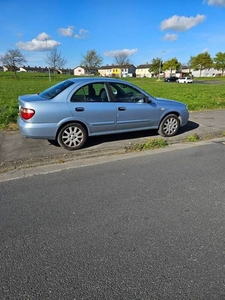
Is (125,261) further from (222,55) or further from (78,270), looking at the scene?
(222,55)

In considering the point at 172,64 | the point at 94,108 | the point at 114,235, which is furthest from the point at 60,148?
the point at 172,64

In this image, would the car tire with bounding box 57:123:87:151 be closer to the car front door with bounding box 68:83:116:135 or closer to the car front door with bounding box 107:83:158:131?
the car front door with bounding box 68:83:116:135

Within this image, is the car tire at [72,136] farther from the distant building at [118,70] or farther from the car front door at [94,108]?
the distant building at [118,70]

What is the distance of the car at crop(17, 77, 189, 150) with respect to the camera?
462cm

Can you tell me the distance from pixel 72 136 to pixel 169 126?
271 cm

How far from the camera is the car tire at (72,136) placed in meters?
4.88

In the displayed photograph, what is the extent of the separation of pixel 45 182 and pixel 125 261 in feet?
6.75

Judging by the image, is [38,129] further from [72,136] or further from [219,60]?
[219,60]

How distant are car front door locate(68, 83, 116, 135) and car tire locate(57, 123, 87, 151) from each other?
174 millimetres

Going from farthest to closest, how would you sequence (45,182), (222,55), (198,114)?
1. (222,55)
2. (198,114)
3. (45,182)

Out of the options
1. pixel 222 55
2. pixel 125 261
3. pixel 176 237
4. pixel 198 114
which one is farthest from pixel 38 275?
pixel 222 55

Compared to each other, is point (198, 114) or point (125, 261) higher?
point (198, 114)

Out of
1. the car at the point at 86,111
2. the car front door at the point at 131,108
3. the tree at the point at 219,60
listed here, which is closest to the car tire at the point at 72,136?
the car at the point at 86,111

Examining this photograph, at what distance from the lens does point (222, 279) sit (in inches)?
74.4
